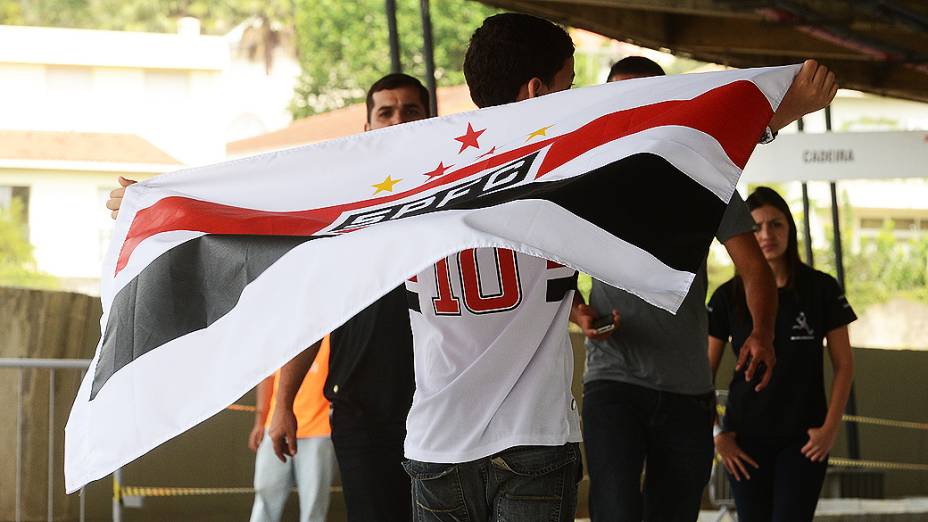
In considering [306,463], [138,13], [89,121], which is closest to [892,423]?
[306,463]

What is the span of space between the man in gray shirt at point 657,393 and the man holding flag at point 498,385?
5.04 feet

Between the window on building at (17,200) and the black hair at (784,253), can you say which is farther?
the window on building at (17,200)

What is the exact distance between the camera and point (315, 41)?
168ft

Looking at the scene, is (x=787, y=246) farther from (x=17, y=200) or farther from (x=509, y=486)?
(x=17, y=200)

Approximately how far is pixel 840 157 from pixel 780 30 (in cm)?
143

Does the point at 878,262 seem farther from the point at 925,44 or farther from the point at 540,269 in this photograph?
the point at 540,269

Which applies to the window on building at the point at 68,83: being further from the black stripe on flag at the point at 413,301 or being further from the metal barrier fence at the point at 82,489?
the black stripe on flag at the point at 413,301

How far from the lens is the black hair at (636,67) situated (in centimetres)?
455

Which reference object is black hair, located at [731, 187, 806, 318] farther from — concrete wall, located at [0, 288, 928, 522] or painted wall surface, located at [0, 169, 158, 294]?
painted wall surface, located at [0, 169, 158, 294]

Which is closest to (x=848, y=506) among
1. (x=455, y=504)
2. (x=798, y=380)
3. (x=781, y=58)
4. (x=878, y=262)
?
(x=781, y=58)

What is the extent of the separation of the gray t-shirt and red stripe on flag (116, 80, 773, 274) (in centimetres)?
149

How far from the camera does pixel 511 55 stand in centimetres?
309

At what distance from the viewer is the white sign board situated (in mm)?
10938

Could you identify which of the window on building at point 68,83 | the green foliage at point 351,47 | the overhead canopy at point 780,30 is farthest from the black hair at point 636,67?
the window on building at point 68,83
